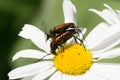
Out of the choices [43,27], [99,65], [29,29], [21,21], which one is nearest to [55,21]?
[43,27]

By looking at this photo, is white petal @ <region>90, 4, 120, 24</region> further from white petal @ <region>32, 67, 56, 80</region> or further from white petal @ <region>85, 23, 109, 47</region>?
white petal @ <region>32, 67, 56, 80</region>

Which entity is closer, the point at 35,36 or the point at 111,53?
the point at 111,53

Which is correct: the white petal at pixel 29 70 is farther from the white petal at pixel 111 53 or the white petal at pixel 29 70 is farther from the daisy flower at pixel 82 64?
the white petal at pixel 111 53

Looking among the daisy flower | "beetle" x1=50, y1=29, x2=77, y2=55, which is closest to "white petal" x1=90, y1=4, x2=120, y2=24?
the daisy flower

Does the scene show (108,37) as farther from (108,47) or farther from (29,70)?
(29,70)

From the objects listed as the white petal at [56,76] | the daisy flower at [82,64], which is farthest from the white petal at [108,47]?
the white petal at [56,76]

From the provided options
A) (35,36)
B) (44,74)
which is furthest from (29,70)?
(35,36)

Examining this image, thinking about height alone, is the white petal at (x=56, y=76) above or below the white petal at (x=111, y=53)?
below
